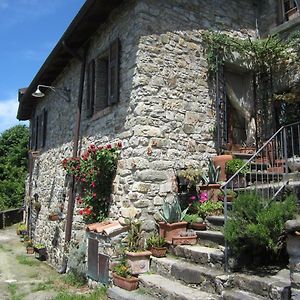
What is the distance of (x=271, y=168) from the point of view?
716 centimetres

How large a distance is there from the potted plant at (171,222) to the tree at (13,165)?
16.3 meters

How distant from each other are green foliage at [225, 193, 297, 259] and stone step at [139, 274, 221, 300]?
69 cm

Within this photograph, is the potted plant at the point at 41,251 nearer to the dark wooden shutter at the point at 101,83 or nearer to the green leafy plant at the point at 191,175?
the dark wooden shutter at the point at 101,83

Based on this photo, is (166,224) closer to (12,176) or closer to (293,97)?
(293,97)

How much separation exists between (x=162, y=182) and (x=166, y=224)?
32.7 inches

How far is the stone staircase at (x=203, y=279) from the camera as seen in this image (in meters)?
4.01

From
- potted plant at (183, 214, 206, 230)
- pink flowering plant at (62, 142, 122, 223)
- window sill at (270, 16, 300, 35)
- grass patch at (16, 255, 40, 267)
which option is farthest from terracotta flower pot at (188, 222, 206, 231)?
grass patch at (16, 255, 40, 267)

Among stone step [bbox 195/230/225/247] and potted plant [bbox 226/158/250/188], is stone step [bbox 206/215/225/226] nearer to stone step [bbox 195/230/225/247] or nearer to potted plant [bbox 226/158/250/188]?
stone step [bbox 195/230/225/247]

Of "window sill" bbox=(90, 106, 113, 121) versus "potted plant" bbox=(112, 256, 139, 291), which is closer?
"potted plant" bbox=(112, 256, 139, 291)

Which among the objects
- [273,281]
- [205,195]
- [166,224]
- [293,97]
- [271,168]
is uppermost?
[293,97]

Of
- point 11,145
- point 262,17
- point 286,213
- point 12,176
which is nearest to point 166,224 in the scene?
point 286,213

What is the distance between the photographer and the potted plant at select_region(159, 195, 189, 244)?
600cm

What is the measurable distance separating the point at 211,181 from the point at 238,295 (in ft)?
9.62

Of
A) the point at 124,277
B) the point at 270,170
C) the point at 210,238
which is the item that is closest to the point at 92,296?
the point at 124,277
